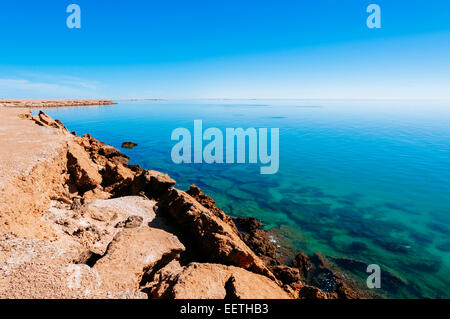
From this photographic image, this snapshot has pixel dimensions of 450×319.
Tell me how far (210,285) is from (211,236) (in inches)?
107

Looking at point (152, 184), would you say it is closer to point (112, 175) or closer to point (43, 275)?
point (112, 175)

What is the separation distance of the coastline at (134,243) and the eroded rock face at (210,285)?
29mm

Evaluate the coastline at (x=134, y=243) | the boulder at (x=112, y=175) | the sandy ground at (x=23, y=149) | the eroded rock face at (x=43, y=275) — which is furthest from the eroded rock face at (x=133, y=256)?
the boulder at (x=112, y=175)

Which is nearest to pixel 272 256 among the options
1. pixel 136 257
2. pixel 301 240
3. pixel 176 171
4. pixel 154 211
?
pixel 301 240

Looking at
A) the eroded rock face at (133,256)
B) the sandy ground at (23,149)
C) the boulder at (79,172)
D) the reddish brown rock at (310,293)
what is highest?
the sandy ground at (23,149)

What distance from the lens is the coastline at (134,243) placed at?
554 centimetres

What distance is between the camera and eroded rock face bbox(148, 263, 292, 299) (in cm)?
555

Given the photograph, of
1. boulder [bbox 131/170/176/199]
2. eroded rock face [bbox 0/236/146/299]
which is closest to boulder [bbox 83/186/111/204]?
A: boulder [bbox 131/170/176/199]

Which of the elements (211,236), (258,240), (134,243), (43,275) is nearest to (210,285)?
(211,236)

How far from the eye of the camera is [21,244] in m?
5.56

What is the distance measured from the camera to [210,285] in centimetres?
593

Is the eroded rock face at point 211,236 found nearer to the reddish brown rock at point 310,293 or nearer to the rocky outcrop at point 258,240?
the reddish brown rock at point 310,293

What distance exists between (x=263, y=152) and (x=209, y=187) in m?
18.4

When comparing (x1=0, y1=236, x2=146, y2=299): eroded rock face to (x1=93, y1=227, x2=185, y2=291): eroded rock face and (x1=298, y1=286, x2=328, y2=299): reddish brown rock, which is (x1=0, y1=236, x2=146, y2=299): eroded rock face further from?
(x1=298, y1=286, x2=328, y2=299): reddish brown rock
